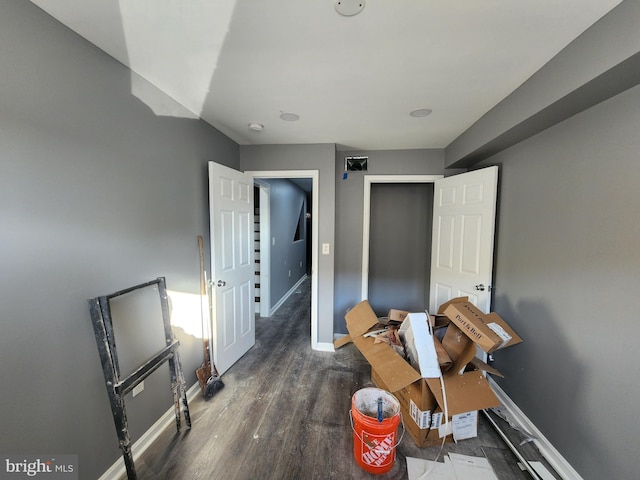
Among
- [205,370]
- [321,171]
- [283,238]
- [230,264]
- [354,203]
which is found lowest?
[205,370]

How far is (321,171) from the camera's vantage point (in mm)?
2666

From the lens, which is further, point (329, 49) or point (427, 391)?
point (427, 391)

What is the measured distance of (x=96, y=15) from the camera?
41.6 inches

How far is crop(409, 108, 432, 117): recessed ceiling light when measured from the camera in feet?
6.15

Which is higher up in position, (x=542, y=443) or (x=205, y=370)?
(x=205, y=370)

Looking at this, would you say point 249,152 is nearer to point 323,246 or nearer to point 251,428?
point 323,246

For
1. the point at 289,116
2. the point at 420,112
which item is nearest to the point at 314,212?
the point at 289,116

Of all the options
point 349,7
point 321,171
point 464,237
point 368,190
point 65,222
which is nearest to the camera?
point 349,7

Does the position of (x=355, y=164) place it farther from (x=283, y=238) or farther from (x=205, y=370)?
(x=205, y=370)

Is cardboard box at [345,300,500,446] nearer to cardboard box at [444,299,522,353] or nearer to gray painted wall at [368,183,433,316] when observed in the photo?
cardboard box at [444,299,522,353]

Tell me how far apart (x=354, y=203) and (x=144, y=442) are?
9.01 ft

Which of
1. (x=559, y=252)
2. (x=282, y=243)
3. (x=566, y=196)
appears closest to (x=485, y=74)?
(x=566, y=196)

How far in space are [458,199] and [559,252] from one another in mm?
1067

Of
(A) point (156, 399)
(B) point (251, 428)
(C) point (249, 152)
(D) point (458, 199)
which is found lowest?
(B) point (251, 428)
